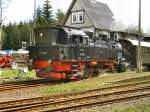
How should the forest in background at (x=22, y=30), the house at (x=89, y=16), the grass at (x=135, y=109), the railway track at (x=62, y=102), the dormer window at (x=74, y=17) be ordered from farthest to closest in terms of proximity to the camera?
the forest in background at (x=22, y=30), the dormer window at (x=74, y=17), the house at (x=89, y=16), the grass at (x=135, y=109), the railway track at (x=62, y=102)

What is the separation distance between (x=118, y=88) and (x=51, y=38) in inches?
203

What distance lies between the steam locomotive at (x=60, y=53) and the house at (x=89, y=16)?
2760 cm

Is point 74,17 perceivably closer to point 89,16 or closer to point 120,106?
point 89,16

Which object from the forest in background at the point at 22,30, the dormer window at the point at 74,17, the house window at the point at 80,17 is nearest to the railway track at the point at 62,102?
the house window at the point at 80,17

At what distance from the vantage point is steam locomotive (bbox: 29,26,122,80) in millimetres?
22172

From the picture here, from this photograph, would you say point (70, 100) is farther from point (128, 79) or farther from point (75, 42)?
point (128, 79)

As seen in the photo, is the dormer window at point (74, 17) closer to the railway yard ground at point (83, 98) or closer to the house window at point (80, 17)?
the house window at point (80, 17)

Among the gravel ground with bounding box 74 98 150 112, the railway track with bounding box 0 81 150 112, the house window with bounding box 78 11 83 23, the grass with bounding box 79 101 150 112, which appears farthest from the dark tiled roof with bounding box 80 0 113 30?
the grass with bounding box 79 101 150 112

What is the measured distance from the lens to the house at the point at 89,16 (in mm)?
52603

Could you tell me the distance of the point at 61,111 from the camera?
1242 cm

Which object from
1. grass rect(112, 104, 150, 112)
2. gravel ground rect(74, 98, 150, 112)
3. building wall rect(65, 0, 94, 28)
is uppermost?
building wall rect(65, 0, 94, 28)

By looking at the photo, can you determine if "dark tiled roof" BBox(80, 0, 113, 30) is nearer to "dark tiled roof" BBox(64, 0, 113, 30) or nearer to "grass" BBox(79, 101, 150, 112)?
"dark tiled roof" BBox(64, 0, 113, 30)

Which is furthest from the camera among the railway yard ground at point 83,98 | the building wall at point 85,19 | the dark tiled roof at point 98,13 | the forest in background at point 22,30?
the forest in background at point 22,30

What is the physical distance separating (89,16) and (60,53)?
31.1 metres
